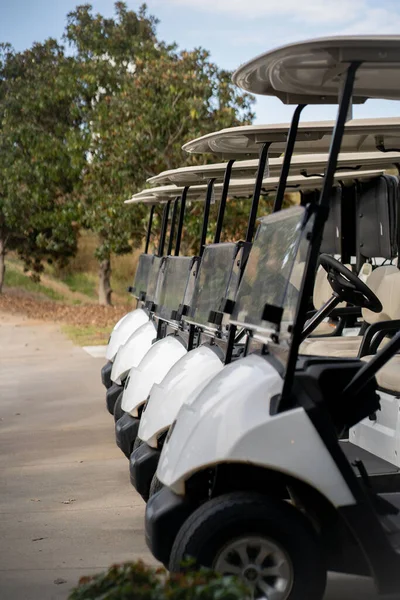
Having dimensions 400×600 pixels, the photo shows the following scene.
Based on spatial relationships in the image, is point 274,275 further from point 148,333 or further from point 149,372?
point 148,333

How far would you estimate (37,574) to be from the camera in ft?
13.9

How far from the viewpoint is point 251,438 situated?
3275mm

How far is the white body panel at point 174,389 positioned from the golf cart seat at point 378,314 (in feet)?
4.93

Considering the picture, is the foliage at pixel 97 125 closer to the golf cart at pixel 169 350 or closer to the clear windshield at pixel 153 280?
the clear windshield at pixel 153 280

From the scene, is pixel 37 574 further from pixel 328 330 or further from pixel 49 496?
pixel 328 330

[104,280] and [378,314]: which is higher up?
[378,314]

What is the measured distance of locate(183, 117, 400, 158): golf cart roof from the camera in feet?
16.6

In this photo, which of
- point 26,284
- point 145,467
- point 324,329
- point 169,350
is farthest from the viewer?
point 26,284

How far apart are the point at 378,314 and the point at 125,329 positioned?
2150 millimetres

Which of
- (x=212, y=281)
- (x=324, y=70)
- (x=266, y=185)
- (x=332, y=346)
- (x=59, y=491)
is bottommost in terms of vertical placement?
(x=59, y=491)

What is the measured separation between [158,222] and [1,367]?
6.08 meters

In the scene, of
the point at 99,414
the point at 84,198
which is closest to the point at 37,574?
the point at 99,414

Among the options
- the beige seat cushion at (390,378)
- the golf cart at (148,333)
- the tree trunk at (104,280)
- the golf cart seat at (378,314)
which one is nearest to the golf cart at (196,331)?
the golf cart at (148,333)

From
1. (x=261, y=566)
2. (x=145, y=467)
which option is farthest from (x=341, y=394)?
(x=145, y=467)
